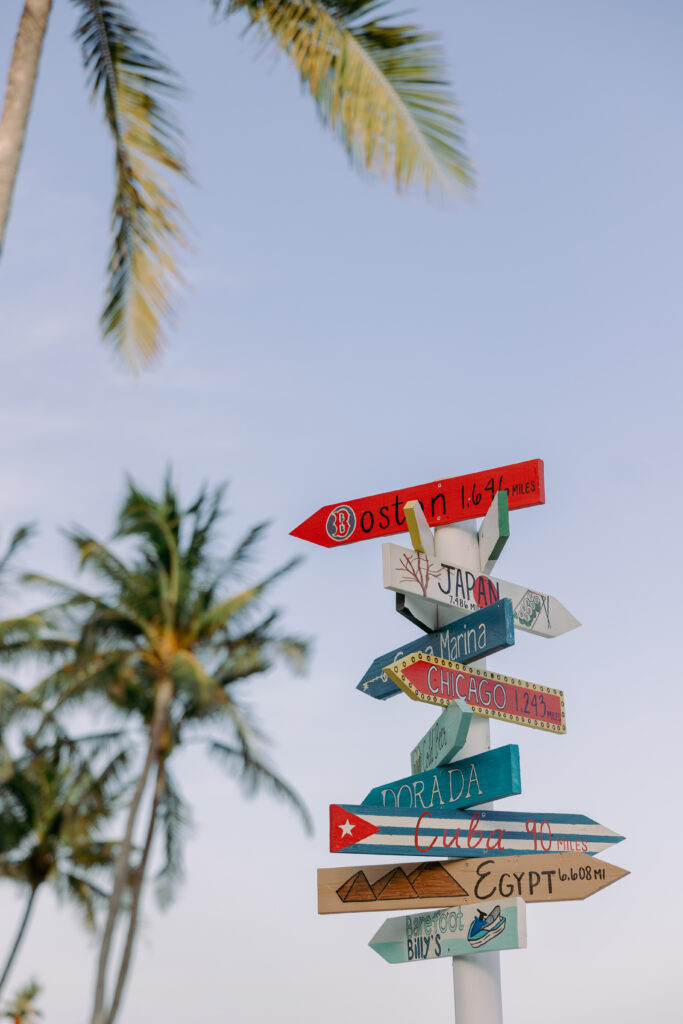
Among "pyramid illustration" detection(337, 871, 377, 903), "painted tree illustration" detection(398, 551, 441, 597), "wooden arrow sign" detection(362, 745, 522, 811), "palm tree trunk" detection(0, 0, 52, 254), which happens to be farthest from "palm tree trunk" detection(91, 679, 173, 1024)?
"palm tree trunk" detection(0, 0, 52, 254)

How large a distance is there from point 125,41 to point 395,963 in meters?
4.94

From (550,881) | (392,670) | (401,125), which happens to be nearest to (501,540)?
(392,670)

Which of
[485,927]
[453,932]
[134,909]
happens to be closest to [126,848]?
[134,909]

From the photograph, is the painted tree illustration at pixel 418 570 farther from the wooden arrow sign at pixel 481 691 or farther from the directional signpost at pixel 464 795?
the wooden arrow sign at pixel 481 691

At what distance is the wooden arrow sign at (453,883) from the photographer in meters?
4.52

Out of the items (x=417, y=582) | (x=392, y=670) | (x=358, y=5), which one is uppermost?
(x=358, y=5)

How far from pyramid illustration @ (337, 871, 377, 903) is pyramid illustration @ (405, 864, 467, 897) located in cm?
23

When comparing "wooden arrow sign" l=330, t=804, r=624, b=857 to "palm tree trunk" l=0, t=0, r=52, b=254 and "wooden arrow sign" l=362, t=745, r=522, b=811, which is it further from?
"palm tree trunk" l=0, t=0, r=52, b=254

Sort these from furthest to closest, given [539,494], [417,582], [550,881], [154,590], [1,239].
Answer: [154,590]
[539,494]
[417,582]
[550,881]
[1,239]

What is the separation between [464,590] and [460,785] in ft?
3.20

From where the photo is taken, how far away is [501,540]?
533cm

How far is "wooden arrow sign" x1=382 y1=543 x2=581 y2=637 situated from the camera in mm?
5027

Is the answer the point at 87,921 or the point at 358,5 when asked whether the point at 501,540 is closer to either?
the point at 358,5

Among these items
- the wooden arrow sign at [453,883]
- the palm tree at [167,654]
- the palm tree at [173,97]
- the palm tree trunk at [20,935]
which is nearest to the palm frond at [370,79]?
the palm tree at [173,97]
